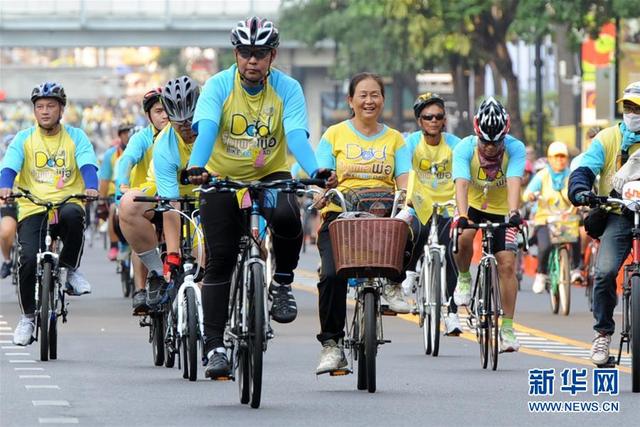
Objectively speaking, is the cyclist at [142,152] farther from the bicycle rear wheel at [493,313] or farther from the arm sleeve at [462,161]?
the bicycle rear wheel at [493,313]

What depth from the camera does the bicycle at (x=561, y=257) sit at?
23234 millimetres

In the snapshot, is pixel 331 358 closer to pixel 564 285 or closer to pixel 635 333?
pixel 635 333

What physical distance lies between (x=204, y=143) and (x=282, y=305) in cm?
98

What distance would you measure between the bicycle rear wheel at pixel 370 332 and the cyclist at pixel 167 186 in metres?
1.76

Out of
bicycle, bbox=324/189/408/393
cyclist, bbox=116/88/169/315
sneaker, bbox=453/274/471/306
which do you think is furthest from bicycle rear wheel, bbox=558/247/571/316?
bicycle, bbox=324/189/408/393

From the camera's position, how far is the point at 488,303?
50.4 ft

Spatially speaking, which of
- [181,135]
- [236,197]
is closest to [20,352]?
[181,135]

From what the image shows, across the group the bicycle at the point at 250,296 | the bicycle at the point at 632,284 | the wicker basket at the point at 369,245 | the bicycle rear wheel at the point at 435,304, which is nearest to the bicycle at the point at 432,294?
the bicycle rear wheel at the point at 435,304

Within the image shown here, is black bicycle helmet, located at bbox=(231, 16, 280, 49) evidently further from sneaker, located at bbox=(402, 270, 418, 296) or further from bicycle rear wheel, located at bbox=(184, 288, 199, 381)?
sneaker, located at bbox=(402, 270, 418, 296)

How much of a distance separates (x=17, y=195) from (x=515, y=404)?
4.82 meters

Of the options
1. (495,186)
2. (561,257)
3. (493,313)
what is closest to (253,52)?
(493,313)

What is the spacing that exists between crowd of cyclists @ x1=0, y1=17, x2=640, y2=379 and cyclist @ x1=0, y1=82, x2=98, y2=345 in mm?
10

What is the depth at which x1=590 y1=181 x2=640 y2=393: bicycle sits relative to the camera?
42.5 feet

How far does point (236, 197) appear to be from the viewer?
12.5 metres
